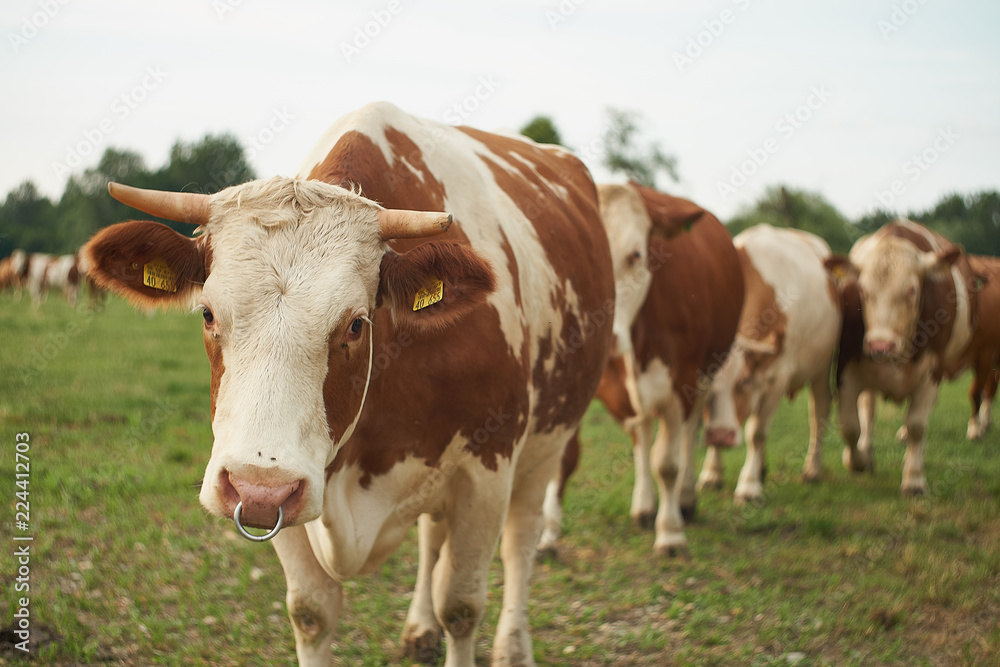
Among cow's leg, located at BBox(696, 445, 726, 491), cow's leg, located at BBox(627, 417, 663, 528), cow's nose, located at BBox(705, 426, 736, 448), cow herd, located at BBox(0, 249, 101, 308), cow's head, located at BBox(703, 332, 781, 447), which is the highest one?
cow's head, located at BBox(703, 332, 781, 447)

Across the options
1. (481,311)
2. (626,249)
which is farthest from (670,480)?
(481,311)

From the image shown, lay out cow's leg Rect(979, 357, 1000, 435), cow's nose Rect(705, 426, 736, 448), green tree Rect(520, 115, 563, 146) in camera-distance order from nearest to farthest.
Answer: cow's nose Rect(705, 426, 736, 448) < cow's leg Rect(979, 357, 1000, 435) < green tree Rect(520, 115, 563, 146)

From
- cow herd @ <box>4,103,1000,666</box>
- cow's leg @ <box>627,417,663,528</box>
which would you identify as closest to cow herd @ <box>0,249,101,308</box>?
cow's leg @ <box>627,417,663,528</box>

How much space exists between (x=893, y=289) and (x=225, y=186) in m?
5.85

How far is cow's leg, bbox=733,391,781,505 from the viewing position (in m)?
6.96

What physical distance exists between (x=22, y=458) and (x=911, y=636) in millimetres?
5621

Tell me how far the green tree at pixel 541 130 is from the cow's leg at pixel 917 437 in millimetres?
18645

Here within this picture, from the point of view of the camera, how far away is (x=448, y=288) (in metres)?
2.57

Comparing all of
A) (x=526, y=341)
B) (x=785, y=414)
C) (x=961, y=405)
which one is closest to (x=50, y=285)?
(x=785, y=414)

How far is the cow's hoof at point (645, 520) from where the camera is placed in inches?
244

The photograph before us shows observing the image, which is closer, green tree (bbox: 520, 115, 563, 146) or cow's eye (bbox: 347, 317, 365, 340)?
cow's eye (bbox: 347, 317, 365, 340)

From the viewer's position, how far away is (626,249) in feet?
18.2

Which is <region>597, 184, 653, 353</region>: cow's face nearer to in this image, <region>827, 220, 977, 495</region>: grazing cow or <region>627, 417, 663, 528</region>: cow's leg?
<region>627, 417, 663, 528</region>: cow's leg

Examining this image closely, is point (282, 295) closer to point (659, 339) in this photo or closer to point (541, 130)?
point (659, 339)
